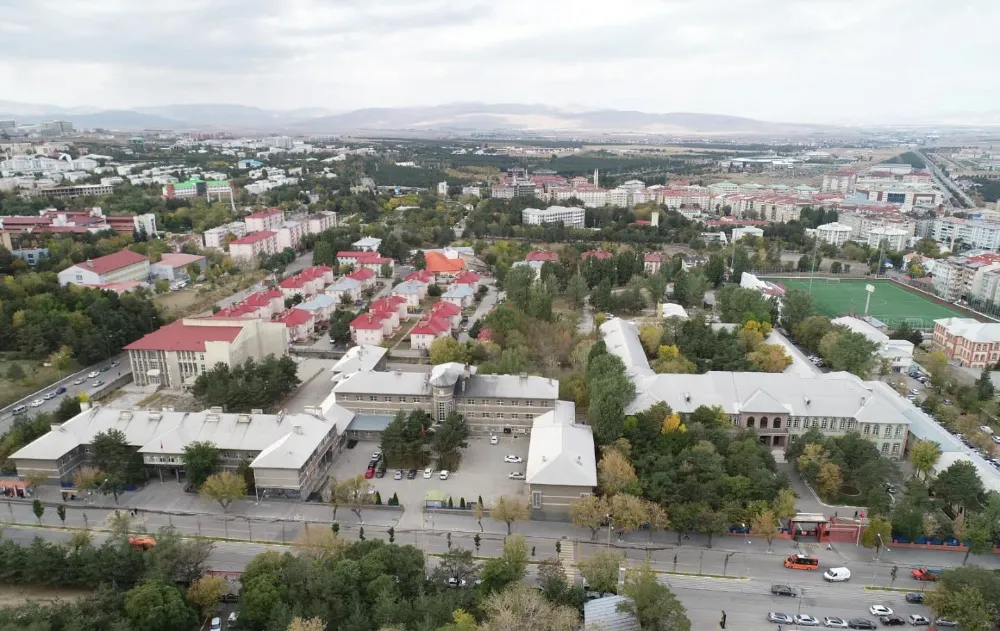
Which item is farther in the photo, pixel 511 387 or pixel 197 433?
pixel 511 387

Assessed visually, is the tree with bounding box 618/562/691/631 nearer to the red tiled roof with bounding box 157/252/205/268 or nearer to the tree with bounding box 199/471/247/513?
the tree with bounding box 199/471/247/513

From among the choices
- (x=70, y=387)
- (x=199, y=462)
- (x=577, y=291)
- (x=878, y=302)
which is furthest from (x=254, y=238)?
(x=878, y=302)

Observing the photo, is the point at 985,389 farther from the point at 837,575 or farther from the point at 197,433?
the point at 197,433

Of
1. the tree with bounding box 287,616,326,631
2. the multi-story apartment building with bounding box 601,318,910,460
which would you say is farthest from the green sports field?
the tree with bounding box 287,616,326,631

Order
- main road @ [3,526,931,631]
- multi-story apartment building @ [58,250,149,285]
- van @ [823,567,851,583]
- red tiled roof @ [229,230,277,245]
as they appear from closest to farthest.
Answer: main road @ [3,526,931,631] < van @ [823,567,851,583] < multi-story apartment building @ [58,250,149,285] < red tiled roof @ [229,230,277,245]

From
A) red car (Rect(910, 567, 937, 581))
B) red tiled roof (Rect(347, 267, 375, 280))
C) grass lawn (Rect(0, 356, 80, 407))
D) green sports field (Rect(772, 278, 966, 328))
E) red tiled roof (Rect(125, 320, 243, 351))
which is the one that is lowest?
green sports field (Rect(772, 278, 966, 328))

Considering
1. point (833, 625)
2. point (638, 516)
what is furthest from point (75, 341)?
point (833, 625)

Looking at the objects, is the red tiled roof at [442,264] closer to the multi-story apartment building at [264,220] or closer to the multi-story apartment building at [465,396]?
the multi-story apartment building at [264,220]
